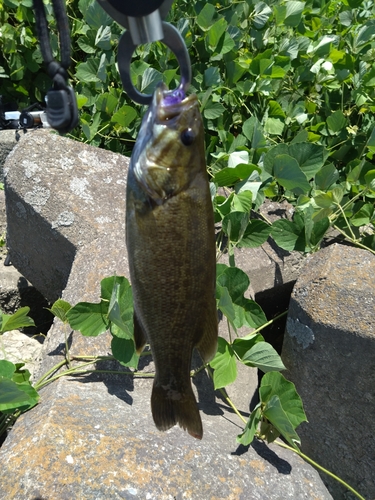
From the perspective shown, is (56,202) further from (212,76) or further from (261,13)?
(261,13)

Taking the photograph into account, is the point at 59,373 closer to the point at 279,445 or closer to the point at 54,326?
the point at 54,326

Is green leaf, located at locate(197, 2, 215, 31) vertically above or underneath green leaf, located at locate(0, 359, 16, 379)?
above

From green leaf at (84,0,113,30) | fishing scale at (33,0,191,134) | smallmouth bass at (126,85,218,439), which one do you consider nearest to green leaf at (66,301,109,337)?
smallmouth bass at (126,85,218,439)

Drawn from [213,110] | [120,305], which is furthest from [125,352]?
[213,110]

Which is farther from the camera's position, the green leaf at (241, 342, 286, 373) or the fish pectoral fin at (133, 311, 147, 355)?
the green leaf at (241, 342, 286, 373)

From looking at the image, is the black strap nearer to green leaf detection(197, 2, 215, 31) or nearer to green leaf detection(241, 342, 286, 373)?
green leaf detection(241, 342, 286, 373)

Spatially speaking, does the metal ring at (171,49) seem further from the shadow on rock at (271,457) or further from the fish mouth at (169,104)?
the shadow on rock at (271,457)
